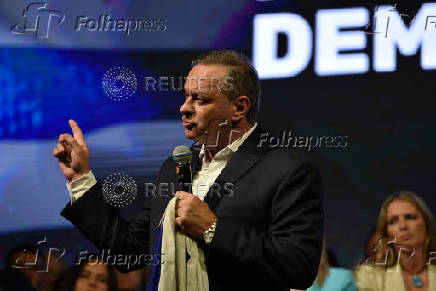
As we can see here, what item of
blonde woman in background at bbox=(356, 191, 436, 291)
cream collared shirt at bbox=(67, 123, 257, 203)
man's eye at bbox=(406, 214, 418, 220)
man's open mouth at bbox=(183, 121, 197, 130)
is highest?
man's open mouth at bbox=(183, 121, 197, 130)

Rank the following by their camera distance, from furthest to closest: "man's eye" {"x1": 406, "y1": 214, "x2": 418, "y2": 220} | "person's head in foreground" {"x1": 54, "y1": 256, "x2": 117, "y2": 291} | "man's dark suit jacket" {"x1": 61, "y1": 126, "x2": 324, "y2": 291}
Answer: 1. "person's head in foreground" {"x1": 54, "y1": 256, "x2": 117, "y2": 291}
2. "man's eye" {"x1": 406, "y1": 214, "x2": 418, "y2": 220}
3. "man's dark suit jacket" {"x1": 61, "y1": 126, "x2": 324, "y2": 291}

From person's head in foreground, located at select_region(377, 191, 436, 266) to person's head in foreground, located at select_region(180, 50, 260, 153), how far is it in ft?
5.84

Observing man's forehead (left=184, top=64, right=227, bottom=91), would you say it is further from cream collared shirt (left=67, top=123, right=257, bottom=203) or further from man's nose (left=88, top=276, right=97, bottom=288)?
man's nose (left=88, top=276, right=97, bottom=288)

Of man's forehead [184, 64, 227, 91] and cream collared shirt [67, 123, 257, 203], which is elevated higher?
man's forehead [184, 64, 227, 91]

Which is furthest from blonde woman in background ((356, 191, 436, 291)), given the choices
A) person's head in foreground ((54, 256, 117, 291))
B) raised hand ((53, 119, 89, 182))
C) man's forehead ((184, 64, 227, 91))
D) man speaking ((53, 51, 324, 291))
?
raised hand ((53, 119, 89, 182))

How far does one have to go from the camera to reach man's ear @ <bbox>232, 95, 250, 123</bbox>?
2135 mm

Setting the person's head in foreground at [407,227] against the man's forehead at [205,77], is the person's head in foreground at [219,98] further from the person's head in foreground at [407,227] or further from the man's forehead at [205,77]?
the person's head in foreground at [407,227]

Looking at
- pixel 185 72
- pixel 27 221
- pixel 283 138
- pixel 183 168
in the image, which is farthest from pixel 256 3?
pixel 183 168

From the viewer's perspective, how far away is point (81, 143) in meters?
1.97

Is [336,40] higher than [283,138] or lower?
higher

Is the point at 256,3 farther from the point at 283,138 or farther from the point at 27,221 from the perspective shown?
the point at 27,221

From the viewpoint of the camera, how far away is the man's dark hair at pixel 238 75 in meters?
2.13

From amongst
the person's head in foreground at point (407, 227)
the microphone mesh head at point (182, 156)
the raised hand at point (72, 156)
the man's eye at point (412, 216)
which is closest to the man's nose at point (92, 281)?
the person's head in foreground at point (407, 227)

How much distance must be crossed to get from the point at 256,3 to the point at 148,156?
3.66ft
